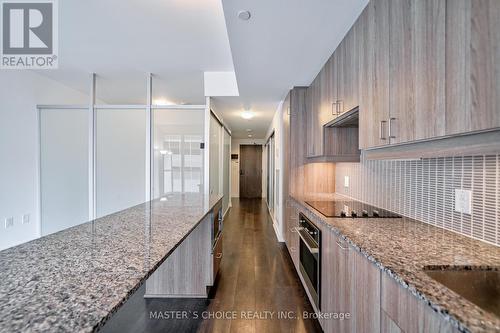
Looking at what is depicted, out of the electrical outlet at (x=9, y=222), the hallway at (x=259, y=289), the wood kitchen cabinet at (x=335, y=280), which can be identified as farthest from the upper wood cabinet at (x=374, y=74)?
the electrical outlet at (x=9, y=222)

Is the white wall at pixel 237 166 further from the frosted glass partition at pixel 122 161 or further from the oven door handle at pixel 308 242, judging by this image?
the oven door handle at pixel 308 242

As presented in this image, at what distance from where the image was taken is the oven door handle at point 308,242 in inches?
74.8

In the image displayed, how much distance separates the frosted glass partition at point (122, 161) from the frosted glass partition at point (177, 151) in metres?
0.22

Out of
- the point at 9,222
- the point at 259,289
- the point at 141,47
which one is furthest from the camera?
the point at 9,222

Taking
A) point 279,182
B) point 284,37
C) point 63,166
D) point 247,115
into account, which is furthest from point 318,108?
point 63,166

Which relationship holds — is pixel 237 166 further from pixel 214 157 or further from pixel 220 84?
pixel 220 84

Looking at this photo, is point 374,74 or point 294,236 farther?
point 294,236

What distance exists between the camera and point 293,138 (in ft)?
10.9

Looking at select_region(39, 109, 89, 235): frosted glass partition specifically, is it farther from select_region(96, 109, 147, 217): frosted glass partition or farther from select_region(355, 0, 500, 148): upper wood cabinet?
select_region(355, 0, 500, 148): upper wood cabinet

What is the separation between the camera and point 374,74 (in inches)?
60.2

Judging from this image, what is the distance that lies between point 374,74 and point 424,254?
1.12 metres

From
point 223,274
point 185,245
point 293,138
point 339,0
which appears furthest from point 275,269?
point 339,0

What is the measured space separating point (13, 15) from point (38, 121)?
186 cm

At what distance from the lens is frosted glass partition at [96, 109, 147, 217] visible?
12.3 feet
